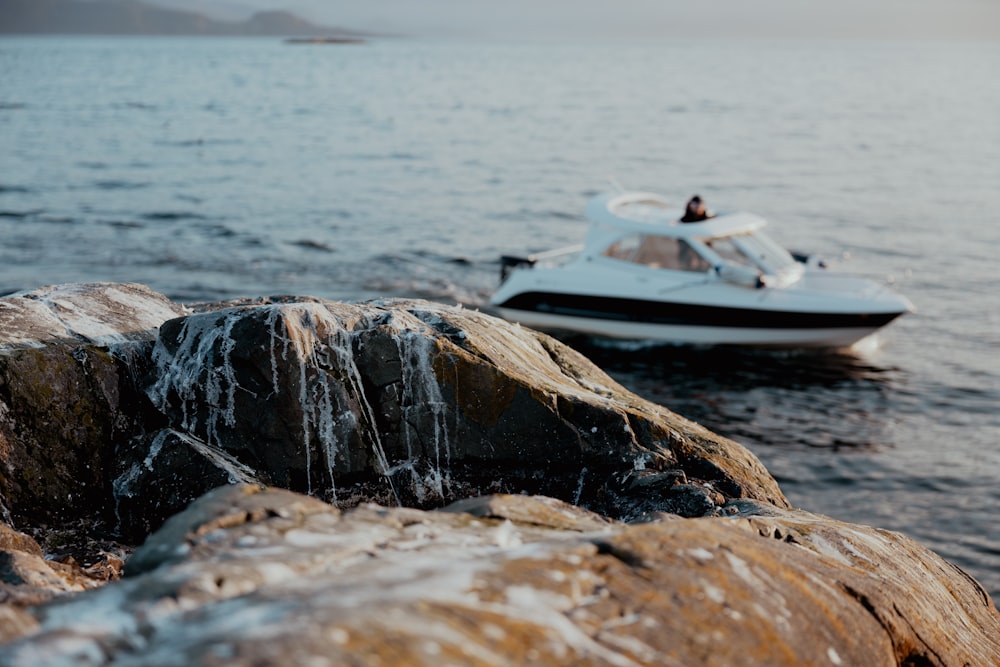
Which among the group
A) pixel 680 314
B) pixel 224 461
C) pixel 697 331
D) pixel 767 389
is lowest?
pixel 767 389

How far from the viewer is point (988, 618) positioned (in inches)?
256

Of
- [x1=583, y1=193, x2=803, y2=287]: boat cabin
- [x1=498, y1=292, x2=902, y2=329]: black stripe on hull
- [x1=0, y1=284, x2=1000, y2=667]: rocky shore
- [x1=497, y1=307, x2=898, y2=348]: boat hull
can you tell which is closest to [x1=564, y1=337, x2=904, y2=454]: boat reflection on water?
[x1=497, y1=307, x2=898, y2=348]: boat hull

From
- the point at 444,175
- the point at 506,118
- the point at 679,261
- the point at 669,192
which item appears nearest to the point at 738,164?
the point at 669,192

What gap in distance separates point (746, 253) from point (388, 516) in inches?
575

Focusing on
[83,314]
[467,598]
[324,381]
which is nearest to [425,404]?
[324,381]

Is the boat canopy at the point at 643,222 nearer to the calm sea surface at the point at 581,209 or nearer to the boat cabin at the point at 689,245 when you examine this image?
the boat cabin at the point at 689,245

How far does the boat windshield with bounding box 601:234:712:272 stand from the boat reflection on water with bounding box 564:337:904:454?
1.69m

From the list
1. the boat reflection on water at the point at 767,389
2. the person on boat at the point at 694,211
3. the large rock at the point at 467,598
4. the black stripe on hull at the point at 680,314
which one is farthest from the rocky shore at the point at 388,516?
the person on boat at the point at 694,211

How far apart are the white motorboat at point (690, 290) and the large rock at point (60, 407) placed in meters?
12.0

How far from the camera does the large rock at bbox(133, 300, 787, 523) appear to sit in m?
6.82

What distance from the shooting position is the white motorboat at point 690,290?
57.6ft

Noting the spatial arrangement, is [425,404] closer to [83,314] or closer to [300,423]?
[300,423]

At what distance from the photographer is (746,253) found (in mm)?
17828

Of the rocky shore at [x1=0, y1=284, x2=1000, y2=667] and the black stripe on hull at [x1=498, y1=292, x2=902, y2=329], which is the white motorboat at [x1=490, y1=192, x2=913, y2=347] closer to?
the black stripe on hull at [x1=498, y1=292, x2=902, y2=329]
